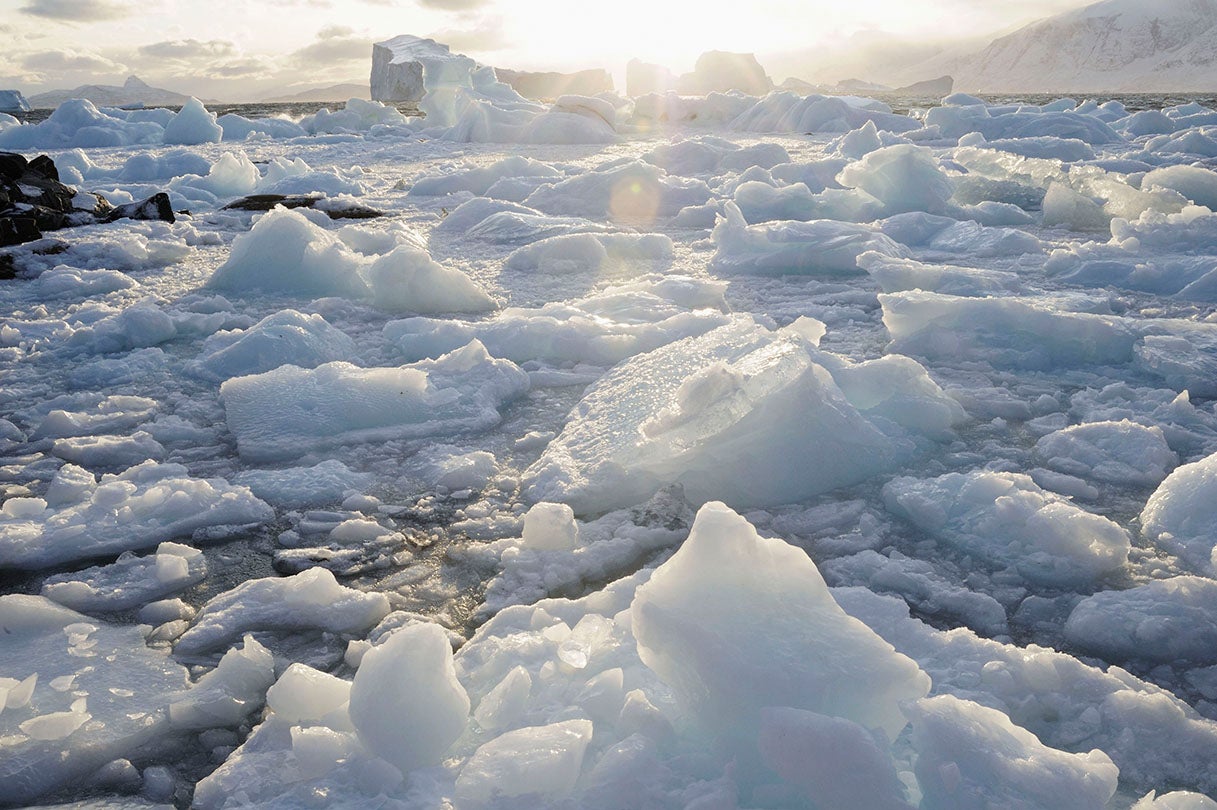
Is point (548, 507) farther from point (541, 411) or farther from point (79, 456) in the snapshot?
point (79, 456)

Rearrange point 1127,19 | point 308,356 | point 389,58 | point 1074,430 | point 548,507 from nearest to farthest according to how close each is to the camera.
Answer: point 548,507
point 1074,430
point 308,356
point 389,58
point 1127,19

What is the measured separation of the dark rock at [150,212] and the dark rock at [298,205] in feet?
2.75

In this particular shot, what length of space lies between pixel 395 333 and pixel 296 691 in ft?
9.90

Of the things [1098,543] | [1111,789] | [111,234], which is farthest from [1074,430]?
[111,234]

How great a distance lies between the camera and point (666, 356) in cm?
353

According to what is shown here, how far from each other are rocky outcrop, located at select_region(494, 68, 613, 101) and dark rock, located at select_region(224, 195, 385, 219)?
3429 centimetres

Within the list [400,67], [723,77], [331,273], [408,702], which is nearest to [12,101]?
[400,67]

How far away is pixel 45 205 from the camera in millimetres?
8148

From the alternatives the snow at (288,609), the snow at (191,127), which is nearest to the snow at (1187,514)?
the snow at (288,609)

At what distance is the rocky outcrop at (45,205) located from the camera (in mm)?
7426

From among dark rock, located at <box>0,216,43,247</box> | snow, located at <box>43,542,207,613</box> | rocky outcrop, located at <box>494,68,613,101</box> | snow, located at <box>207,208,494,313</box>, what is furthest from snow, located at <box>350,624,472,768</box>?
rocky outcrop, located at <box>494,68,613,101</box>

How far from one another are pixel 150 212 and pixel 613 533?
7787 millimetres

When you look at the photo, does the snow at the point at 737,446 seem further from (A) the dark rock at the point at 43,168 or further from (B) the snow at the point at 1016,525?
(A) the dark rock at the point at 43,168

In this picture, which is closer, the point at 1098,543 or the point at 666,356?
the point at 1098,543
